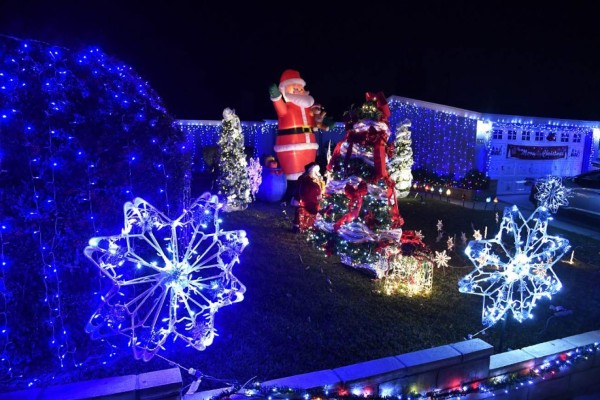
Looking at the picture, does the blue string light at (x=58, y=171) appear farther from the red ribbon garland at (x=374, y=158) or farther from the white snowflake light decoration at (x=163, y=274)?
the red ribbon garland at (x=374, y=158)

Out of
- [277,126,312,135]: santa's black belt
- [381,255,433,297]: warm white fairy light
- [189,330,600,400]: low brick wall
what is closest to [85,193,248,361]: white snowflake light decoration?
[189,330,600,400]: low brick wall

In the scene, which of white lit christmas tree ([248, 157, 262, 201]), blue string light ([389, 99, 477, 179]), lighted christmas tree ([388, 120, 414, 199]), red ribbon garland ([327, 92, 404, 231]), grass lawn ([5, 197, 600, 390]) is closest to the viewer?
grass lawn ([5, 197, 600, 390])

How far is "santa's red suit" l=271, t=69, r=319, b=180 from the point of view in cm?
1266

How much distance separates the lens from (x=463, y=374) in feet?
14.1

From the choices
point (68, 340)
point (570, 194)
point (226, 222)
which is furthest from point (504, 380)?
point (570, 194)

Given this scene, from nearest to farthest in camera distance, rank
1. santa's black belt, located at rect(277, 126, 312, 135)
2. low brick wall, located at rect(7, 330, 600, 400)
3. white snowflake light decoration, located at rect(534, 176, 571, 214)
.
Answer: low brick wall, located at rect(7, 330, 600, 400)
white snowflake light decoration, located at rect(534, 176, 571, 214)
santa's black belt, located at rect(277, 126, 312, 135)

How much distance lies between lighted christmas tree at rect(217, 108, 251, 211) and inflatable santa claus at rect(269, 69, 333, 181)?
4.36 feet

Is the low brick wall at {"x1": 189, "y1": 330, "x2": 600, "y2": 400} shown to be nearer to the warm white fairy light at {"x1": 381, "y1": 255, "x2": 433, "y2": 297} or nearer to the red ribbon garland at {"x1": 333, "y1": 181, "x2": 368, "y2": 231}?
the warm white fairy light at {"x1": 381, "y1": 255, "x2": 433, "y2": 297}

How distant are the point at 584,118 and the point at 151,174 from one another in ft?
64.6

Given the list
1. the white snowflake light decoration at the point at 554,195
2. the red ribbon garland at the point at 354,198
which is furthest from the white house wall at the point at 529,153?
the red ribbon garland at the point at 354,198

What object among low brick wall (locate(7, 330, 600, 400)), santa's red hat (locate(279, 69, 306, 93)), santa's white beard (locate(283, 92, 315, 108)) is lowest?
low brick wall (locate(7, 330, 600, 400))

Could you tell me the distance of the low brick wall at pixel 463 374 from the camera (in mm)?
3900

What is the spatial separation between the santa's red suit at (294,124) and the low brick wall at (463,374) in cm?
919

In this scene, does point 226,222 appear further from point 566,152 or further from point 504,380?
point 566,152
